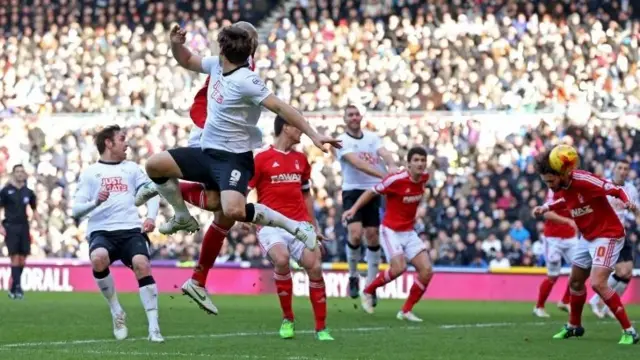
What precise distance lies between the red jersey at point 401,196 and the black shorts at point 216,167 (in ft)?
19.9

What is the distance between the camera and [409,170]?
18.1m

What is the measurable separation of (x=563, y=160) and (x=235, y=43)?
4.01 meters

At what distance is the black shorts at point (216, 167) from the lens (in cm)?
1208

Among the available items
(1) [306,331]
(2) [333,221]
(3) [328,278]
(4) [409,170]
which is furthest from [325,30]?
(1) [306,331]

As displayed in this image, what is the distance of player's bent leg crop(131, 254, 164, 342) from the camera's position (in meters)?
13.9

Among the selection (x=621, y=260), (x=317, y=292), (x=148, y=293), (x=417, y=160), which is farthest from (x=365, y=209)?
(x=148, y=293)

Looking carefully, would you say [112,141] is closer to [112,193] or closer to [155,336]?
[112,193]

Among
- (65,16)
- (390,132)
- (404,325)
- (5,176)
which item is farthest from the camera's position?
(65,16)

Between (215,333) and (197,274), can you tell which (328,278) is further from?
(197,274)

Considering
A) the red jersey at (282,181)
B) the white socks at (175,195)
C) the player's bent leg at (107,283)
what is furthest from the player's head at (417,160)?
the white socks at (175,195)

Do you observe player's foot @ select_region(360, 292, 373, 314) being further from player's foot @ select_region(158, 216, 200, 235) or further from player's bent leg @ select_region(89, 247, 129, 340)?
player's foot @ select_region(158, 216, 200, 235)

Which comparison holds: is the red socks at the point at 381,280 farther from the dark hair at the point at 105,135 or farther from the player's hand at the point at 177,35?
the player's hand at the point at 177,35

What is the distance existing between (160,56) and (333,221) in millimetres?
9502

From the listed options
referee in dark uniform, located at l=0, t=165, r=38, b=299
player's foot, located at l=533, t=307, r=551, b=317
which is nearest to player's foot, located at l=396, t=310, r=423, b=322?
player's foot, located at l=533, t=307, r=551, b=317
